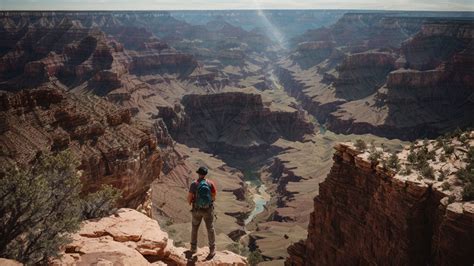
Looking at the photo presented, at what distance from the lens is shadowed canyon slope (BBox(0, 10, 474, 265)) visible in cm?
2702

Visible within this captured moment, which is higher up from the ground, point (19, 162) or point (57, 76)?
point (57, 76)

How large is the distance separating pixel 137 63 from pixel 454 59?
115 metres

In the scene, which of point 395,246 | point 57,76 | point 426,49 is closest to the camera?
point 395,246

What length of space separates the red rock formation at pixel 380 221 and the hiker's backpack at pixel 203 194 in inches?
527

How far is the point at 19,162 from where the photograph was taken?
3083cm

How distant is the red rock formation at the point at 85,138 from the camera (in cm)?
3441

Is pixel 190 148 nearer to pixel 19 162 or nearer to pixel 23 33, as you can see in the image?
pixel 19 162

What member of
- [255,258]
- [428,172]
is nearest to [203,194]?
[428,172]

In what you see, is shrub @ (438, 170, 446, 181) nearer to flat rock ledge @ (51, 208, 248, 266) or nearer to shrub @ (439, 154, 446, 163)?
shrub @ (439, 154, 446, 163)

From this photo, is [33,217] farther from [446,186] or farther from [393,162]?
[393,162]

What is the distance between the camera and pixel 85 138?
1548 inches

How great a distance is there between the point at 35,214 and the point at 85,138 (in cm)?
2434

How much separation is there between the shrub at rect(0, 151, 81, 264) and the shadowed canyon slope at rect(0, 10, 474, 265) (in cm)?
101

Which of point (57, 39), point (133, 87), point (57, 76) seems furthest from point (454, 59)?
point (57, 39)
